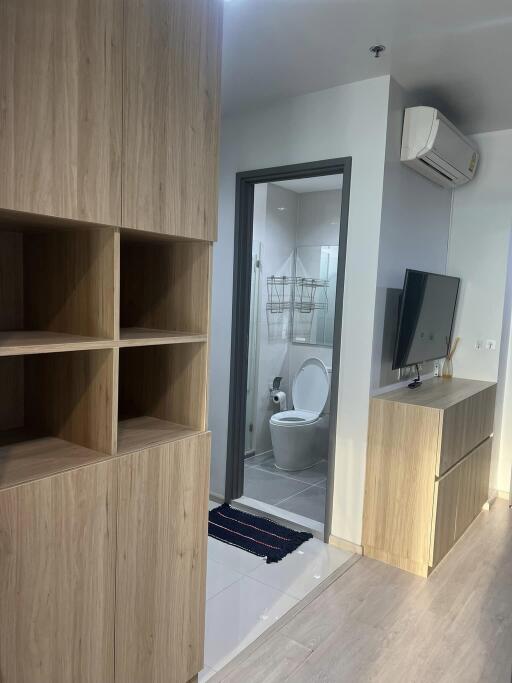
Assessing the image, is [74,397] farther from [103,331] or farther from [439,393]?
[439,393]

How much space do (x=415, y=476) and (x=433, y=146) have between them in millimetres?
1753

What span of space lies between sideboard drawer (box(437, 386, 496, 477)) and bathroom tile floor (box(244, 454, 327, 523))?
96 centimetres

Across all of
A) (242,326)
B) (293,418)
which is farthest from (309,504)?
(242,326)

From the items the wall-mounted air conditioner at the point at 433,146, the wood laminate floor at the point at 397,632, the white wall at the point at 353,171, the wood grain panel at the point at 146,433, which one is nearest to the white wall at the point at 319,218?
the wall-mounted air conditioner at the point at 433,146

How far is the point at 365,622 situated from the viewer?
2.35 m

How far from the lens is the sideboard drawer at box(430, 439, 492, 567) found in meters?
2.76

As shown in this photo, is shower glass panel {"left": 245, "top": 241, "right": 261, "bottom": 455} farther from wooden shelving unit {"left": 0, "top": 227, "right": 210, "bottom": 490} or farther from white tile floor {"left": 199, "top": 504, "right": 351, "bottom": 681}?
wooden shelving unit {"left": 0, "top": 227, "right": 210, "bottom": 490}

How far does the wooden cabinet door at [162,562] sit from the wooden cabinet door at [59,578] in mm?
57

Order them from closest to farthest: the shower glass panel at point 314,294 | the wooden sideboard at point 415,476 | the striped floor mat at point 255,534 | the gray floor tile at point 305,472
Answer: the wooden sideboard at point 415,476 → the striped floor mat at point 255,534 → the gray floor tile at point 305,472 → the shower glass panel at point 314,294

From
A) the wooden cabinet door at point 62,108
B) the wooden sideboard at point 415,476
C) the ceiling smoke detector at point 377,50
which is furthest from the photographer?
the wooden sideboard at point 415,476

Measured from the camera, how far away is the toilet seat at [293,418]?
4.19 meters

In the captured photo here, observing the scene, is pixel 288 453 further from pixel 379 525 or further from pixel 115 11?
pixel 115 11

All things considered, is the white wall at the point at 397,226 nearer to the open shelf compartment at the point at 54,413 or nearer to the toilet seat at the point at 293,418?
the toilet seat at the point at 293,418

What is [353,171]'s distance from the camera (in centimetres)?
283
